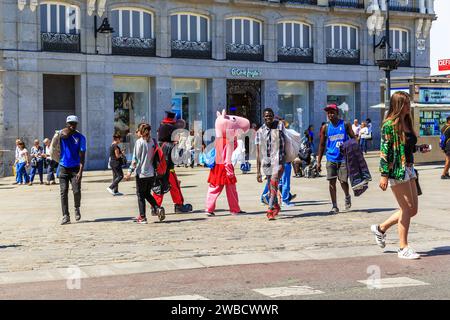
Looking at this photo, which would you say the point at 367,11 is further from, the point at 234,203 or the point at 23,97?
the point at 234,203

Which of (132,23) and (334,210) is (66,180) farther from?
(132,23)

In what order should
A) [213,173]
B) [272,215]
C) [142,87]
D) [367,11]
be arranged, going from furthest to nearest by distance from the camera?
[367,11] < [142,87] < [213,173] < [272,215]

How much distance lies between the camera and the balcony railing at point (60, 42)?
104ft

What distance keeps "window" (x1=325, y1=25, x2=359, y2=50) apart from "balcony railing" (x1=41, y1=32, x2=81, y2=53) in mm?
13128

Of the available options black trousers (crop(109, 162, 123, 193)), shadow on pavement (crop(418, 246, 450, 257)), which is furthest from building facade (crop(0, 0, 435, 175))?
shadow on pavement (crop(418, 246, 450, 257))

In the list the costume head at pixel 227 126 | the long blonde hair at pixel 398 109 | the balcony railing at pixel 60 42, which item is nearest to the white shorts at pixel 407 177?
the long blonde hair at pixel 398 109

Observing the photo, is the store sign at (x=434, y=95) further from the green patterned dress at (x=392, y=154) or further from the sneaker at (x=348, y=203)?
the green patterned dress at (x=392, y=154)

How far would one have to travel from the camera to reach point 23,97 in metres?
31.0

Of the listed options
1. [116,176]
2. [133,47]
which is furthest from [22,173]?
[133,47]

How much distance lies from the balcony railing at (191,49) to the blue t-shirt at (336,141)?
829 inches

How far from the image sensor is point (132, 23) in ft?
110

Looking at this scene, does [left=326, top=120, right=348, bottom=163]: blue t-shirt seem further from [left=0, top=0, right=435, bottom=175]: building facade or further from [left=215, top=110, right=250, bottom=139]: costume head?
[left=0, top=0, right=435, bottom=175]: building facade

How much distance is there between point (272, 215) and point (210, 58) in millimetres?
22672
